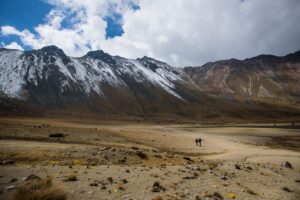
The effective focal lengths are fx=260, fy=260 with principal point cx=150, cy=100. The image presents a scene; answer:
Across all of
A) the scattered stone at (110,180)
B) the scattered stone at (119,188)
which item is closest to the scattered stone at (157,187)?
the scattered stone at (119,188)

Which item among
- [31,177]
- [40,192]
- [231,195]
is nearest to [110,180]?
[31,177]

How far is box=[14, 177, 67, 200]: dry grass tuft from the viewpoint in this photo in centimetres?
928

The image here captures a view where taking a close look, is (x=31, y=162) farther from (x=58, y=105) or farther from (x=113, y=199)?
(x=58, y=105)

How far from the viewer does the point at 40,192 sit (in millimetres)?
9516

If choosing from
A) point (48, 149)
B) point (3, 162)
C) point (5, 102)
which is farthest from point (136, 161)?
point (5, 102)

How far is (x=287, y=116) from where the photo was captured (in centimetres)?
17212

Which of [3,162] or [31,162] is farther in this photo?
[31,162]

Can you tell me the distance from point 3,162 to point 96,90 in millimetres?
185412

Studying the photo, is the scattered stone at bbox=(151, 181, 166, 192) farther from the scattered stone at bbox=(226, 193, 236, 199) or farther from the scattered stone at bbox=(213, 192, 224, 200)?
the scattered stone at bbox=(226, 193, 236, 199)

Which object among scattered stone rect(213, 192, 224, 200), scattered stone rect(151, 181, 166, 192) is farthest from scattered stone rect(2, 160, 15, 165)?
scattered stone rect(213, 192, 224, 200)

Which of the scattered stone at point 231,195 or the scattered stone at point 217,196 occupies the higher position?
the scattered stone at point 217,196

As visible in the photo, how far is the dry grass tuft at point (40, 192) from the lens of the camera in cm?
928

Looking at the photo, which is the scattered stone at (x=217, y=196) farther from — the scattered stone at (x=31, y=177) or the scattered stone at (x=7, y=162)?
the scattered stone at (x=7, y=162)

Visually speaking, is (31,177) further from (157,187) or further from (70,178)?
(157,187)
